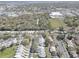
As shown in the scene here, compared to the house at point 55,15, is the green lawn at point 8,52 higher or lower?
lower

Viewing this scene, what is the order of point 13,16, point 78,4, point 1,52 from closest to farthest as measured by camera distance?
point 1,52 < point 13,16 < point 78,4

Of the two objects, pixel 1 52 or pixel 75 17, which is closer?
pixel 1 52

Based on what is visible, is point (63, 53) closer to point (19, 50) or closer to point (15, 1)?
point (19, 50)

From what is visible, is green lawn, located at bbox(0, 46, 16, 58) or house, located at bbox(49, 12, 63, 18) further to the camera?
house, located at bbox(49, 12, 63, 18)

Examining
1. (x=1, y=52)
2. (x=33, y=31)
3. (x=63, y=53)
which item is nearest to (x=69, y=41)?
(x=63, y=53)

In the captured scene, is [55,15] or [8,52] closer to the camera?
[8,52]

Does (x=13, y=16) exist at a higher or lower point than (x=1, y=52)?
higher

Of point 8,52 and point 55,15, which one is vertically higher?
point 55,15

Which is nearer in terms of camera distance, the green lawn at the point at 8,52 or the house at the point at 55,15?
the green lawn at the point at 8,52

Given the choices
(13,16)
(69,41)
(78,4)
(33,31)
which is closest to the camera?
(69,41)

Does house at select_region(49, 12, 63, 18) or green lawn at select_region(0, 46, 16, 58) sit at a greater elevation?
house at select_region(49, 12, 63, 18)
